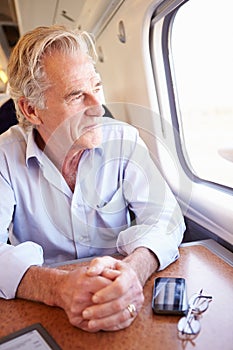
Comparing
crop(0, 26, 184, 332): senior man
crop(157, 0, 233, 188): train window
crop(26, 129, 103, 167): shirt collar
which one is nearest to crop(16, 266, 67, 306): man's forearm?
crop(0, 26, 184, 332): senior man

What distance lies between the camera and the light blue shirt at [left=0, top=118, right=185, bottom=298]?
4.01ft

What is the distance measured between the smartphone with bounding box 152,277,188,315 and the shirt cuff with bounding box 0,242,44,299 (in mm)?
344

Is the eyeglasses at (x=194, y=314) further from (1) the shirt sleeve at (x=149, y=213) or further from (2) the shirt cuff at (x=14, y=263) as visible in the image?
(2) the shirt cuff at (x=14, y=263)

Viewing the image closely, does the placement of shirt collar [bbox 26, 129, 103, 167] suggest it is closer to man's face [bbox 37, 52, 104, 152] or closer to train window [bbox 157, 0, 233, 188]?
man's face [bbox 37, 52, 104, 152]

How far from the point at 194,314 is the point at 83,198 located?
0.58 meters

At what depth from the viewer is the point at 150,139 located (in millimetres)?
2004

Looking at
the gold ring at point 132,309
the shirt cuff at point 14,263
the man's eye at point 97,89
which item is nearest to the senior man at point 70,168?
the man's eye at point 97,89

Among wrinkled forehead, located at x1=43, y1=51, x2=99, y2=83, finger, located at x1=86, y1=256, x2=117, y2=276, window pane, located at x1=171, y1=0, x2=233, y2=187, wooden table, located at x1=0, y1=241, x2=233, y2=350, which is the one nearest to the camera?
wooden table, located at x1=0, y1=241, x2=233, y2=350

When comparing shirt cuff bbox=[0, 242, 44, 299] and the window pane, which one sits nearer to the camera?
shirt cuff bbox=[0, 242, 44, 299]

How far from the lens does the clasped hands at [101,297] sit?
2.53ft

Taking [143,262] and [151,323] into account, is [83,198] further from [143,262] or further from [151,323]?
[151,323]

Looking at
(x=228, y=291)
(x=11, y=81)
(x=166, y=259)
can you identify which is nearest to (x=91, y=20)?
(x=11, y=81)

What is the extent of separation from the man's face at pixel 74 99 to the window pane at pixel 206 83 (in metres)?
0.51

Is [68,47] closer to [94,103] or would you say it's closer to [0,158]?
[94,103]
